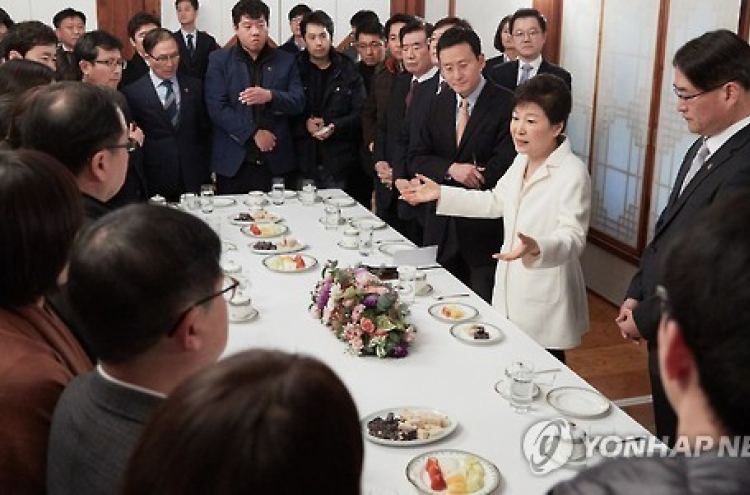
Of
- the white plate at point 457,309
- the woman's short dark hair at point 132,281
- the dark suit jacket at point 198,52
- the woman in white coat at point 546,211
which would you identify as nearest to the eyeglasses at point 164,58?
the dark suit jacket at point 198,52

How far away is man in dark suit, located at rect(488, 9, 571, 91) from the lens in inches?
206

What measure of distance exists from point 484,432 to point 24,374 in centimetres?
111

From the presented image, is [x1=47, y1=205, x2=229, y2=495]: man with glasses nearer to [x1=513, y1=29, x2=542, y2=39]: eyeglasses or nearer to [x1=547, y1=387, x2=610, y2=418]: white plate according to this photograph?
[x1=547, y1=387, x2=610, y2=418]: white plate

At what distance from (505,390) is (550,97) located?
1.31m

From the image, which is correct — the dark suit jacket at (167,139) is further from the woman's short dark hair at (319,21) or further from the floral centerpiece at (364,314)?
the floral centerpiece at (364,314)

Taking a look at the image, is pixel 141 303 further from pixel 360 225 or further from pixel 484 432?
pixel 360 225

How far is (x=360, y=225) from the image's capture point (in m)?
3.99

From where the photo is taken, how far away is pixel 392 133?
5.02 m

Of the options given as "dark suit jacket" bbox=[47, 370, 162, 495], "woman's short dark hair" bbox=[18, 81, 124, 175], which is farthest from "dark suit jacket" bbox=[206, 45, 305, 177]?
"dark suit jacket" bbox=[47, 370, 162, 495]

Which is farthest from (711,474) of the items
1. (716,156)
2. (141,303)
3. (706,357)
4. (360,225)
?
(360,225)

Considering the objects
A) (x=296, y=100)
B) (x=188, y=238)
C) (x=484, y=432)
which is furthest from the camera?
(x=296, y=100)

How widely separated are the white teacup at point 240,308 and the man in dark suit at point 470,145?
1.44m

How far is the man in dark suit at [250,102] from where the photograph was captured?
208 inches

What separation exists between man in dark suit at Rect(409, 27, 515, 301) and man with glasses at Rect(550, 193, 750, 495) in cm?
298
